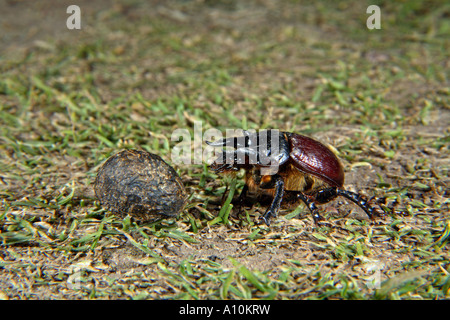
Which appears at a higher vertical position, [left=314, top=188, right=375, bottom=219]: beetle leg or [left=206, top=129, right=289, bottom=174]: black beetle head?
[left=206, top=129, right=289, bottom=174]: black beetle head

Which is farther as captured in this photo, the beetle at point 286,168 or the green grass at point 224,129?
the beetle at point 286,168

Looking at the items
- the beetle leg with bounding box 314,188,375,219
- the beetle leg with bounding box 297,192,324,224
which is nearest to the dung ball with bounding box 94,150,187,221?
the beetle leg with bounding box 297,192,324,224

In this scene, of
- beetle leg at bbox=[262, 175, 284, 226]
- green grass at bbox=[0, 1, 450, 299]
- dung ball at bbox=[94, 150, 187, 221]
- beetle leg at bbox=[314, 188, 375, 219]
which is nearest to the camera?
green grass at bbox=[0, 1, 450, 299]

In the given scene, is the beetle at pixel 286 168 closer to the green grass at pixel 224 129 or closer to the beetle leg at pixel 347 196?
the beetle leg at pixel 347 196

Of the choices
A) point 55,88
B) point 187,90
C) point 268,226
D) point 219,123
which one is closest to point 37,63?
point 55,88

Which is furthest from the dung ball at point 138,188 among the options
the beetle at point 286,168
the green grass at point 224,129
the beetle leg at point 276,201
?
the beetle leg at point 276,201

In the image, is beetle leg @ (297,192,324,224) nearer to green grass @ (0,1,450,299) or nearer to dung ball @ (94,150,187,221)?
green grass @ (0,1,450,299)
